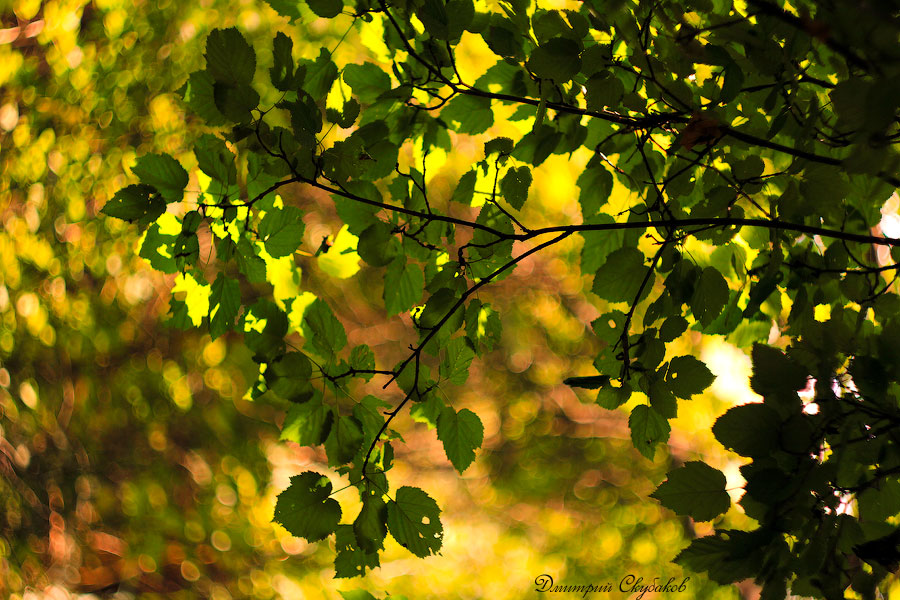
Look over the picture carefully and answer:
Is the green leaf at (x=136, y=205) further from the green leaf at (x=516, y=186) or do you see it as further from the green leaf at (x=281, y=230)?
the green leaf at (x=516, y=186)

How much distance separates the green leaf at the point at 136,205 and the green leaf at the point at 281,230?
0.13m

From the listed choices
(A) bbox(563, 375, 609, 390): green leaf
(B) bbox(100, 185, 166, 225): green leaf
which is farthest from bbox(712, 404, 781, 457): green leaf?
(B) bbox(100, 185, 166, 225): green leaf

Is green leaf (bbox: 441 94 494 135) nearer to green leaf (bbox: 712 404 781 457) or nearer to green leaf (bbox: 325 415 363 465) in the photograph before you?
green leaf (bbox: 325 415 363 465)

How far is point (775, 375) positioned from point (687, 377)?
1.02ft

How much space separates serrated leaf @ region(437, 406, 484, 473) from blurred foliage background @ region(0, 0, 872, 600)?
2834 mm

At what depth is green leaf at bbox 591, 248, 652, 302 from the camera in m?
0.82

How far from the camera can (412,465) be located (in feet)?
17.2

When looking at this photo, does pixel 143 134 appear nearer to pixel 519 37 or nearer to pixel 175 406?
pixel 175 406

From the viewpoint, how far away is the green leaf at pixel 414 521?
2.41ft

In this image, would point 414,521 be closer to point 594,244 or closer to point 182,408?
point 594,244

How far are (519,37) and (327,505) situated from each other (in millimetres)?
627

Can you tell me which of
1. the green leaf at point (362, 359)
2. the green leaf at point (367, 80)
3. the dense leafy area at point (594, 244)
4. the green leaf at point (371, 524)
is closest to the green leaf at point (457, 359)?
the dense leafy area at point (594, 244)

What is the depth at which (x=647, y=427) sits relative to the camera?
84 cm

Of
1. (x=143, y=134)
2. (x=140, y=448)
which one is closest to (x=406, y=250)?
(x=143, y=134)
